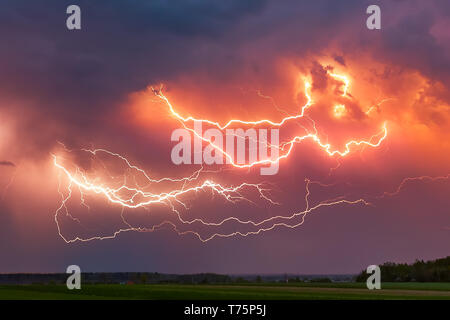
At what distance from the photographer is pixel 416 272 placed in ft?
201

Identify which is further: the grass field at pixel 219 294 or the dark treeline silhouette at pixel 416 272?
the dark treeline silhouette at pixel 416 272

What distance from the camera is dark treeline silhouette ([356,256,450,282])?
58925 mm

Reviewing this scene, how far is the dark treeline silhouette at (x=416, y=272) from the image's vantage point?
58925 millimetres

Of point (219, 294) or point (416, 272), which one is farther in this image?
point (416, 272)

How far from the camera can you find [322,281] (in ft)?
184

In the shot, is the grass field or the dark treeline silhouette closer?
the grass field
